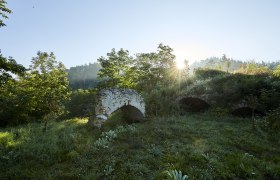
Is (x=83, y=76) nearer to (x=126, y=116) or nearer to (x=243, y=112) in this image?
(x=126, y=116)

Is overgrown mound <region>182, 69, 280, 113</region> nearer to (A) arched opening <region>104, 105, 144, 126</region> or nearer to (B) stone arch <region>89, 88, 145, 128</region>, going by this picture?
(A) arched opening <region>104, 105, 144, 126</region>

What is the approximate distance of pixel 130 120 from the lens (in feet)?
64.7

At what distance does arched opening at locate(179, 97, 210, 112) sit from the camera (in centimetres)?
2399

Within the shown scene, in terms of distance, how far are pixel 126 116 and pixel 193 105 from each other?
8.18m

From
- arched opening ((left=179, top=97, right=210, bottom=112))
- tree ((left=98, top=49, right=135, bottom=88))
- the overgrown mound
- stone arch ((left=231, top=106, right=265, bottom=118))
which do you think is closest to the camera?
the overgrown mound

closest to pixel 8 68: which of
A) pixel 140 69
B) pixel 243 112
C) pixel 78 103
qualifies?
pixel 243 112

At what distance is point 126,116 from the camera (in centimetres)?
2002

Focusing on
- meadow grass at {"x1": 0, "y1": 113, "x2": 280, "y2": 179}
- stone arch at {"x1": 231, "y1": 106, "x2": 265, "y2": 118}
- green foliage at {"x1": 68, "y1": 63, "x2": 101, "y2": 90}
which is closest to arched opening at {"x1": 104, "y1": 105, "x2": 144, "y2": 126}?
meadow grass at {"x1": 0, "y1": 113, "x2": 280, "y2": 179}

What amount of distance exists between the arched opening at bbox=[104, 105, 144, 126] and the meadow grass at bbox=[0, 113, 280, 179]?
361 centimetres

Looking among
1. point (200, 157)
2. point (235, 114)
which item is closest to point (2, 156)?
point (200, 157)

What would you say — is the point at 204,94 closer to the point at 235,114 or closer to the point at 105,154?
the point at 235,114

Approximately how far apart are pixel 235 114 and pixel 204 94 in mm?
3599

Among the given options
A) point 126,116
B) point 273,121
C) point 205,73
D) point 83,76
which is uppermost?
point 83,76

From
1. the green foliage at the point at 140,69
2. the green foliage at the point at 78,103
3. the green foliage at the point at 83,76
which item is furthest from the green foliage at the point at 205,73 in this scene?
the green foliage at the point at 83,76
